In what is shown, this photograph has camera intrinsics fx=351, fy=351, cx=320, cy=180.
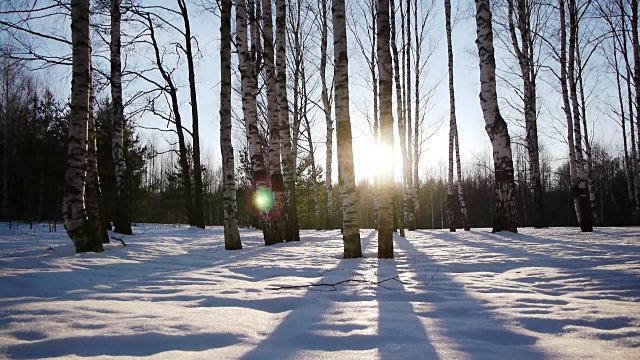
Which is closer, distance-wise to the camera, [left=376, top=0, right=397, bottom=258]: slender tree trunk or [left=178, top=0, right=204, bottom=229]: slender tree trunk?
[left=376, top=0, right=397, bottom=258]: slender tree trunk

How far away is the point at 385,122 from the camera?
5.33 metres

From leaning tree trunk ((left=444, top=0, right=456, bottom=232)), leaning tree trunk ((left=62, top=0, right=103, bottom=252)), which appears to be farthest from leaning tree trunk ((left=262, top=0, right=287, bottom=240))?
leaning tree trunk ((left=444, top=0, right=456, bottom=232))

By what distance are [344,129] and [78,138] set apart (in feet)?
12.8

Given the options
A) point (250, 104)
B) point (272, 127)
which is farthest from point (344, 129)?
point (272, 127)

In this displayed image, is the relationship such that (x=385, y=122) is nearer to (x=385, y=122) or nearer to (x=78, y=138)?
(x=385, y=122)

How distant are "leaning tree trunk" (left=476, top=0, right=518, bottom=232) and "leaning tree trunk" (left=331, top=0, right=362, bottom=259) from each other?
510 cm

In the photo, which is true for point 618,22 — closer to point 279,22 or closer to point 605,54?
point 605,54

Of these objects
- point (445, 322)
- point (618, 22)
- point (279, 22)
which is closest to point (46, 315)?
point (445, 322)

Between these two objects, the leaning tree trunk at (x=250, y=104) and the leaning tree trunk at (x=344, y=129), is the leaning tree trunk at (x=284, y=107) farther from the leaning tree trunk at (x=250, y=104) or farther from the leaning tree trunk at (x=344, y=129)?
the leaning tree trunk at (x=344, y=129)

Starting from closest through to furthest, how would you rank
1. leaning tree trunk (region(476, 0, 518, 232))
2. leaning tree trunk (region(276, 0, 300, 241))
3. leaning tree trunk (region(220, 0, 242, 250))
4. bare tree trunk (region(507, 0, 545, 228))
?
1. leaning tree trunk (region(220, 0, 242, 250))
2. leaning tree trunk (region(476, 0, 518, 232))
3. leaning tree trunk (region(276, 0, 300, 241))
4. bare tree trunk (region(507, 0, 545, 228))

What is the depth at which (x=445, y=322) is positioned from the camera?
2129 mm

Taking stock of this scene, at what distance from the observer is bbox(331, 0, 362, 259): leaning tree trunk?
5.38 m

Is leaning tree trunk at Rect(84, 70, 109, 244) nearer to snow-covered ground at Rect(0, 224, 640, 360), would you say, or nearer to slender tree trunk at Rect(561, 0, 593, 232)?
snow-covered ground at Rect(0, 224, 640, 360)

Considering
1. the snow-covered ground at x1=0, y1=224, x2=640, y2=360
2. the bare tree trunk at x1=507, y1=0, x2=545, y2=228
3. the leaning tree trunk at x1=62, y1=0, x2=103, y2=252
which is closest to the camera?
the snow-covered ground at x1=0, y1=224, x2=640, y2=360
